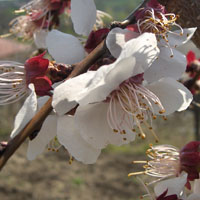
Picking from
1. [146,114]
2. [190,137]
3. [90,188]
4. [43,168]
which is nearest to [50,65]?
[146,114]

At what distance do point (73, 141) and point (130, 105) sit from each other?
0.10m

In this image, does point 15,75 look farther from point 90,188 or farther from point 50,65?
point 90,188

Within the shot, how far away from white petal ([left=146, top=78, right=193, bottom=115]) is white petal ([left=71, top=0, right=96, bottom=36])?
18 centimetres

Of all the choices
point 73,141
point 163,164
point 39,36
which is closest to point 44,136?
point 73,141

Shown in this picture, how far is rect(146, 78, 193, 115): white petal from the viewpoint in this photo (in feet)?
1.72

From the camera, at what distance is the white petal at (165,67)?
505mm

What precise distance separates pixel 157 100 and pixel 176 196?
229 millimetres

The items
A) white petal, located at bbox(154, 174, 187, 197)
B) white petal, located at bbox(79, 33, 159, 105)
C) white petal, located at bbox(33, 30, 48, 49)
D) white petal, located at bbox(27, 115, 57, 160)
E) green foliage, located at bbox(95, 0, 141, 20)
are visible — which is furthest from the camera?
green foliage, located at bbox(95, 0, 141, 20)

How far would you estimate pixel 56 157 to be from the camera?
3.80 meters

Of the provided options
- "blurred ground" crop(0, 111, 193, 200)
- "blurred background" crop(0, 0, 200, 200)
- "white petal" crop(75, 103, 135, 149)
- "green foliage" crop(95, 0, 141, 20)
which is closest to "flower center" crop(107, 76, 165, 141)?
"white petal" crop(75, 103, 135, 149)

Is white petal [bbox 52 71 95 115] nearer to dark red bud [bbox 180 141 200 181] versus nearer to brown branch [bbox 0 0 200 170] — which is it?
brown branch [bbox 0 0 200 170]

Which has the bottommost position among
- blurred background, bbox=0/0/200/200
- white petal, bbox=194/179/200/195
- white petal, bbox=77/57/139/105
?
blurred background, bbox=0/0/200/200

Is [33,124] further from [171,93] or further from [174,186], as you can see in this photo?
[174,186]

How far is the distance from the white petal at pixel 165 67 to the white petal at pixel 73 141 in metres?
0.14
